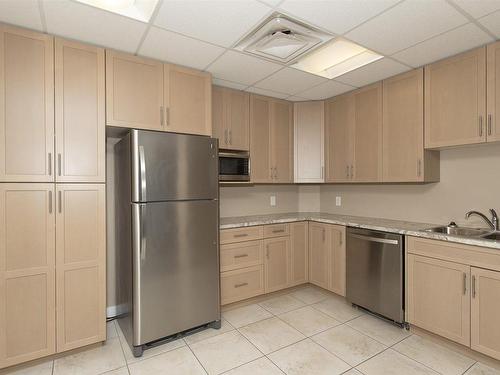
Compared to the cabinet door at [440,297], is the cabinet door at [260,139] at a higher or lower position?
higher

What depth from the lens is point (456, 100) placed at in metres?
2.37

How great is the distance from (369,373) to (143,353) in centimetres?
168

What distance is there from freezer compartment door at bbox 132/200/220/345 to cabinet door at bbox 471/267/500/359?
200 centimetres

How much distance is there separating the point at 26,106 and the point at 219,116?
66.8 inches

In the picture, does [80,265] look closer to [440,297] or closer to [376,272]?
[376,272]

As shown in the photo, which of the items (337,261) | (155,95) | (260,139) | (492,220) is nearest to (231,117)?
(260,139)

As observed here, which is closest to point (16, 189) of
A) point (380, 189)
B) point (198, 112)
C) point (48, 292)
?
point (48, 292)

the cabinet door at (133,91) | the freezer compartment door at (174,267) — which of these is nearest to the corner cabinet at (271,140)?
the freezer compartment door at (174,267)

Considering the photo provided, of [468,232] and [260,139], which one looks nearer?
[468,232]

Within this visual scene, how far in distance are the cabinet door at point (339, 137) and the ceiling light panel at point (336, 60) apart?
0.57m

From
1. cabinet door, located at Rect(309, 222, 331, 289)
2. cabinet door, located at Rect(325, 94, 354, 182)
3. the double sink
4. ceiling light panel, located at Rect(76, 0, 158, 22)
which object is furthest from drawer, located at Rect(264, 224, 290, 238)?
ceiling light panel, located at Rect(76, 0, 158, 22)

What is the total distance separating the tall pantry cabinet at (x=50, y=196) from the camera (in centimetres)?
189

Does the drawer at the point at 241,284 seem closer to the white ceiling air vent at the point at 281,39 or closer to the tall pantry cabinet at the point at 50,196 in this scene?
the tall pantry cabinet at the point at 50,196

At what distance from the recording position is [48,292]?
2002mm
